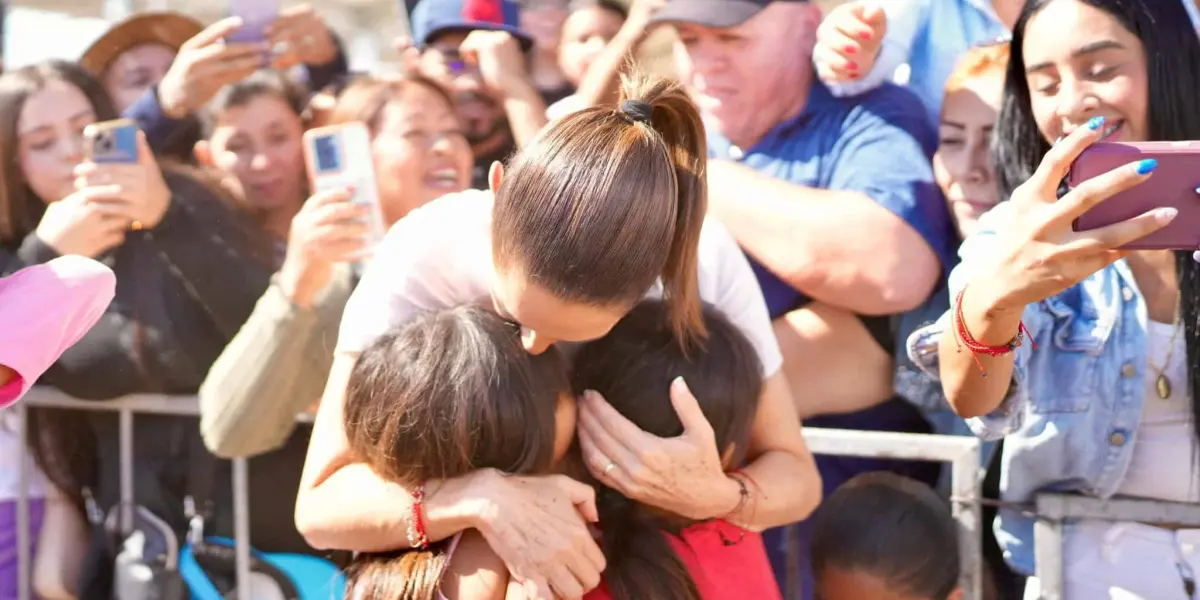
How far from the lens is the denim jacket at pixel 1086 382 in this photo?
7.53 feet

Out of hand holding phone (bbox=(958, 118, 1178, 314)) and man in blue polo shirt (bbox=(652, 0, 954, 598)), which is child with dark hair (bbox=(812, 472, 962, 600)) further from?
hand holding phone (bbox=(958, 118, 1178, 314))

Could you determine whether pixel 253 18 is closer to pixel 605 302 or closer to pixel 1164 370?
pixel 605 302

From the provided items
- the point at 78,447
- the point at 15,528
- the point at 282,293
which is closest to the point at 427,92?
the point at 282,293

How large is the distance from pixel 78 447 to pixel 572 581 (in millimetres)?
1782

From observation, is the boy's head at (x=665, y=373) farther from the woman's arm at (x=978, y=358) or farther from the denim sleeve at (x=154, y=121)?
the denim sleeve at (x=154, y=121)

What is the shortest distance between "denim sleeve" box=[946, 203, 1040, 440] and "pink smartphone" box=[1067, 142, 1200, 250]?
13 centimetres

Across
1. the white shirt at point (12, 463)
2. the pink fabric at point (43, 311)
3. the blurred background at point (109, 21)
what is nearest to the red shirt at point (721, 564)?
the pink fabric at point (43, 311)

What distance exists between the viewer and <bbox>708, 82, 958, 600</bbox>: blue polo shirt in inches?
99.1

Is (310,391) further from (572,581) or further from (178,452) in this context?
(572,581)

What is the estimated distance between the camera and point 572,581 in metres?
1.97

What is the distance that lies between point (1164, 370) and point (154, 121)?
7.87ft

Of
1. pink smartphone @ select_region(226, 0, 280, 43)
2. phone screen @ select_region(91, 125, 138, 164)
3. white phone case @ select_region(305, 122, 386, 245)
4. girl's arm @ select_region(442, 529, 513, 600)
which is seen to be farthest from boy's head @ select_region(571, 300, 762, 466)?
phone screen @ select_region(91, 125, 138, 164)

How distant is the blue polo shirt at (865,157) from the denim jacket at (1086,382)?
289mm

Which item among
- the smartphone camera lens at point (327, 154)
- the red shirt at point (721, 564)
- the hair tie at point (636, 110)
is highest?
the hair tie at point (636, 110)
